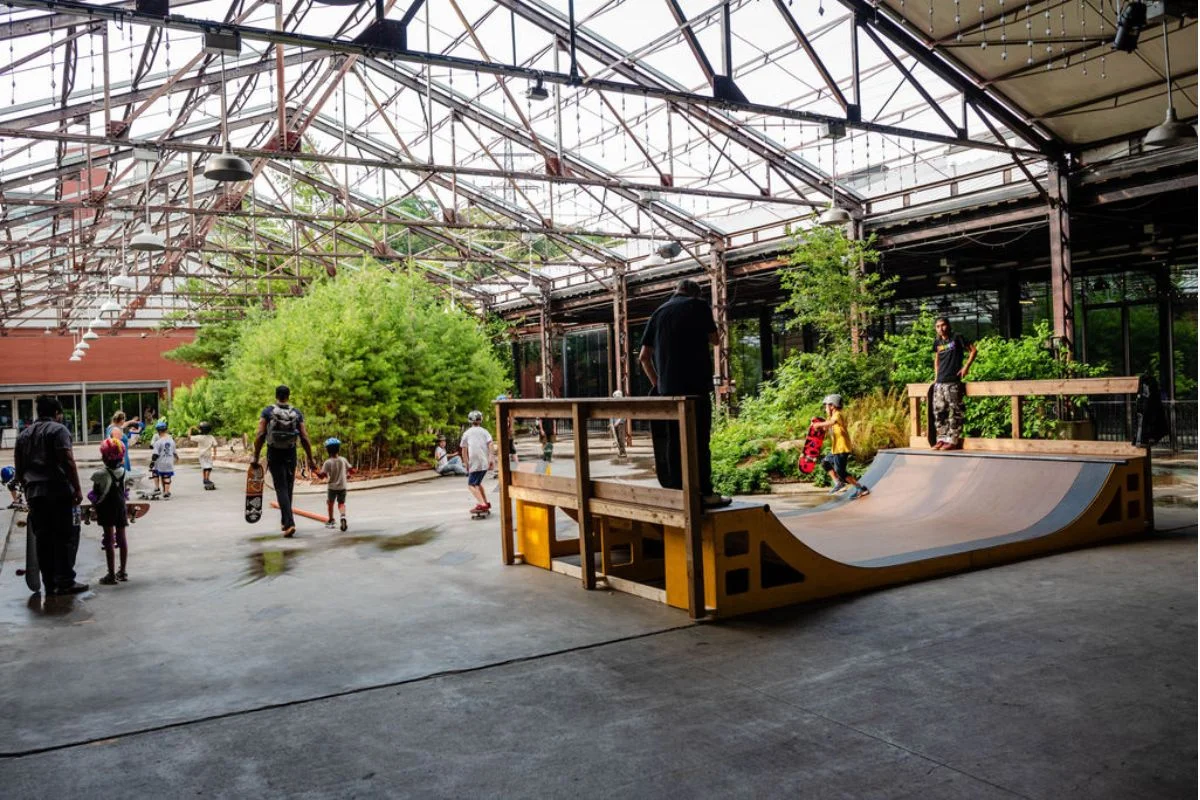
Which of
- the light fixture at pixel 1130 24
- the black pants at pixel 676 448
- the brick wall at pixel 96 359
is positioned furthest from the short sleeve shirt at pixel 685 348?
the brick wall at pixel 96 359

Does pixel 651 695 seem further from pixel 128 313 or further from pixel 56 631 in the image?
pixel 128 313

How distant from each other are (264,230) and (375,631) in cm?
3081

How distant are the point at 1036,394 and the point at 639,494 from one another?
4953mm

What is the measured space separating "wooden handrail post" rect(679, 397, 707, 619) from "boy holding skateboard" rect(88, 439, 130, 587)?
14.8 feet

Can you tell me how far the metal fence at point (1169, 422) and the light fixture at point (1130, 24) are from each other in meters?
8.27

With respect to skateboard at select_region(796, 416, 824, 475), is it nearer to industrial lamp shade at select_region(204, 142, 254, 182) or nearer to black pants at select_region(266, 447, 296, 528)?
black pants at select_region(266, 447, 296, 528)

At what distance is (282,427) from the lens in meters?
9.65

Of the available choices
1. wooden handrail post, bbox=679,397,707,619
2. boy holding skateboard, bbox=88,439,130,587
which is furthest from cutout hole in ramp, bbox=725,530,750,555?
boy holding skateboard, bbox=88,439,130,587

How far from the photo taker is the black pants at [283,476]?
382 inches

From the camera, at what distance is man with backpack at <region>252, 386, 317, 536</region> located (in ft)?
31.6

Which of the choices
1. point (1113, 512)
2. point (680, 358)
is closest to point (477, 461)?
point (680, 358)

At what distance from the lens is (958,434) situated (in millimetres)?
9836

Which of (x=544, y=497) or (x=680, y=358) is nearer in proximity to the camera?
(x=680, y=358)

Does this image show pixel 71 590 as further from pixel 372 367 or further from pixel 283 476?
pixel 372 367
